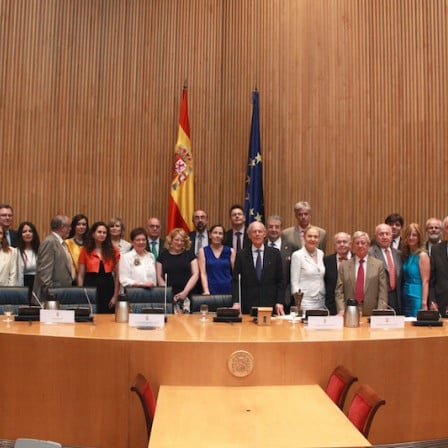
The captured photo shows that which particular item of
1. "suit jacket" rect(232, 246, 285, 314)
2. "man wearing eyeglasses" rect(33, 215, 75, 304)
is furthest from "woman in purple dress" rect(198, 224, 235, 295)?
"man wearing eyeglasses" rect(33, 215, 75, 304)

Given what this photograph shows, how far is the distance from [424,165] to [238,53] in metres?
2.86

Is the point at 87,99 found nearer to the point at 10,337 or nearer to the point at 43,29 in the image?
the point at 43,29

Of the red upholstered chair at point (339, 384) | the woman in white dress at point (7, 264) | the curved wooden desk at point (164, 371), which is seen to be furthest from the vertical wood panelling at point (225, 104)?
the red upholstered chair at point (339, 384)

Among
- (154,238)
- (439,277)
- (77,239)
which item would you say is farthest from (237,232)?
(439,277)

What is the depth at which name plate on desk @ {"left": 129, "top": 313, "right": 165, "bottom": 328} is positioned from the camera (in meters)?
3.88

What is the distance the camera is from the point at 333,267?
5.51 metres

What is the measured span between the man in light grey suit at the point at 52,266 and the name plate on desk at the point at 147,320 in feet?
5.98

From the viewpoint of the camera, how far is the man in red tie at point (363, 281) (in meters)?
4.97

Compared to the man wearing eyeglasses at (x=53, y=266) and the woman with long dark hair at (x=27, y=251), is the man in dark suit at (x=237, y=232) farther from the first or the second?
the woman with long dark hair at (x=27, y=251)

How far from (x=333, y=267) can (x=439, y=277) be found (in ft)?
3.05

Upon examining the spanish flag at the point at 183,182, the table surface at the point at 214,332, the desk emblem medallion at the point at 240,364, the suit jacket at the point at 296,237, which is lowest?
the desk emblem medallion at the point at 240,364

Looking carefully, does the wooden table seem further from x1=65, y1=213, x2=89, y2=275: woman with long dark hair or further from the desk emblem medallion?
x1=65, y1=213, x2=89, y2=275: woman with long dark hair

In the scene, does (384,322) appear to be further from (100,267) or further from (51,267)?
(51,267)

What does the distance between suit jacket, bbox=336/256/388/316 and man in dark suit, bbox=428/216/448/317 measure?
2.24 feet
